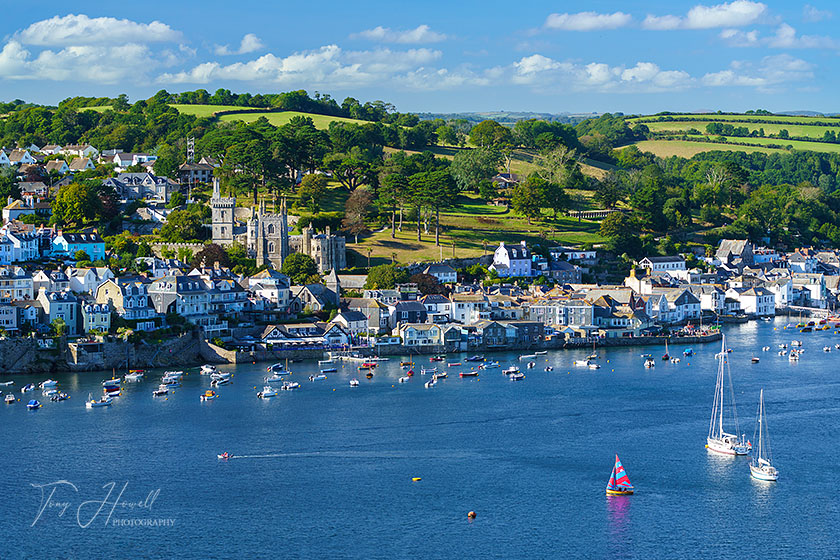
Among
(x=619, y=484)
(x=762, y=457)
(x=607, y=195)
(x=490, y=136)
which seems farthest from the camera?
(x=490, y=136)

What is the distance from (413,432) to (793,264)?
2194 inches

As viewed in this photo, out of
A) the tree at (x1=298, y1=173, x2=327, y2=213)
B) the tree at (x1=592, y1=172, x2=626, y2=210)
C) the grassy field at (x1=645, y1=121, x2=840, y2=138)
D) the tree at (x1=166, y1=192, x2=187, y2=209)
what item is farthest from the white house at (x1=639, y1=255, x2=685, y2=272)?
the grassy field at (x1=645, y1=121, x2=840, y2=138)

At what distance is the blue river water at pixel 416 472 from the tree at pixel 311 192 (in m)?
31.3

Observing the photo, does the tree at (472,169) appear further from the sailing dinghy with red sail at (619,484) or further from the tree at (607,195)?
the sailing dinghy with red sail at (619,484)

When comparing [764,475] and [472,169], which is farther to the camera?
[472,169]

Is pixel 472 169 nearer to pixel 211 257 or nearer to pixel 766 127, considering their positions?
pixel 211 257

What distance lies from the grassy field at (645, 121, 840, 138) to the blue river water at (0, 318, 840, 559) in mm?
133506

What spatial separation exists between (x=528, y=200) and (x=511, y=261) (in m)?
12.1

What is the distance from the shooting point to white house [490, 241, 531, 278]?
76875 mm

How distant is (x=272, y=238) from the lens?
7200 centimetres

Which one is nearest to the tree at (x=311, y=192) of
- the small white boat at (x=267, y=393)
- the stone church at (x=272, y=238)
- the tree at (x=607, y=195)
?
the stone church at (x=272, y=238)

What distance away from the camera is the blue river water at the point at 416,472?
29797mm

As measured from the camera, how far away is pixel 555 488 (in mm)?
34000

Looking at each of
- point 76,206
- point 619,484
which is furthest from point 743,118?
point 619,484
